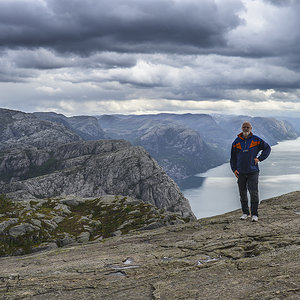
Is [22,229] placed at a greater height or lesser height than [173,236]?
lesser

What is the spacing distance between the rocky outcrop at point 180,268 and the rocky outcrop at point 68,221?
45654mm

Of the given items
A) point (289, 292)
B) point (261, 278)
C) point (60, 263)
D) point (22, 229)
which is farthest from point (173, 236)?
point (22, 229)

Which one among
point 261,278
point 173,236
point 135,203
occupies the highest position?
point 261,278

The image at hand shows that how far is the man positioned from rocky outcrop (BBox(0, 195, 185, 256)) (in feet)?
149

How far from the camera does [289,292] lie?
961cm

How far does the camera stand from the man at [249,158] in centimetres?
1891

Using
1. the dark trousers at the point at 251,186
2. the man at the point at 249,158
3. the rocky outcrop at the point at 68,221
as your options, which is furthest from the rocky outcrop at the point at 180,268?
the rocky outcrop at the point at 68,221

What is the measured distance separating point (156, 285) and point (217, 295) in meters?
2.68

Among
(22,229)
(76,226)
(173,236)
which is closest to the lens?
(173,236)

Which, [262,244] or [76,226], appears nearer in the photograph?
[262,244]

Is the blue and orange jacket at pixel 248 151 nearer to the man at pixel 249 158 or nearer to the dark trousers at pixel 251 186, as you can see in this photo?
the man at pixel 249 158

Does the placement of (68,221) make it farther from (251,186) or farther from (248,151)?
(248,151)

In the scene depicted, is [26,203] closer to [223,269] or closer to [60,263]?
[60,263]

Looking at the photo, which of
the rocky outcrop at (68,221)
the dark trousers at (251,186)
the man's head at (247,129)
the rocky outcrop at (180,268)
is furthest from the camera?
the rocky outcrop at (68,221)
